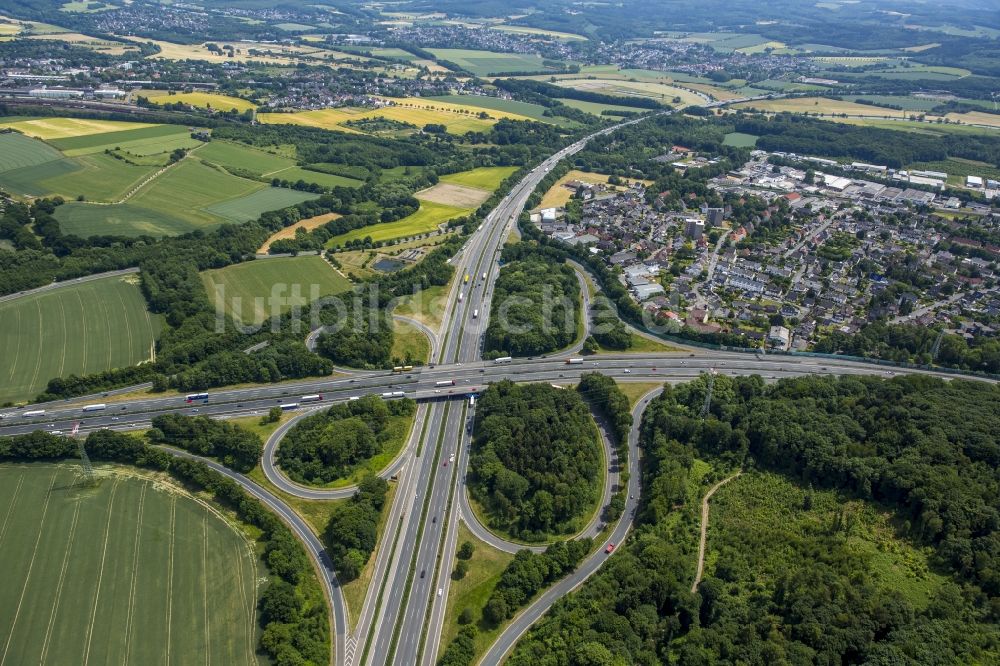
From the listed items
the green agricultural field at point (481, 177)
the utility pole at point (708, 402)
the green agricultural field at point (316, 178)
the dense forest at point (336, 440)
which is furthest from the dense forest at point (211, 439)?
the green agricultural field at point (481, 177)

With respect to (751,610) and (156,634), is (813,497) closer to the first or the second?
(751,610)

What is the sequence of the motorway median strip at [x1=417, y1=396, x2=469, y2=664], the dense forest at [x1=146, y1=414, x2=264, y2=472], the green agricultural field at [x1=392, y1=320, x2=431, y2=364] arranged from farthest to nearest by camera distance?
1. the green agricultural field at [x1=392, y1=320, x2=431, y2=364]
2. the dense forest at [x1=146, y1=414, x2=264, y2=472]
3. the motorway median strip at [x1=417, y1=396, x2=469, y2=664]

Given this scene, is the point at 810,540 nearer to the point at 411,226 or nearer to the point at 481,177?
the point at 411,226

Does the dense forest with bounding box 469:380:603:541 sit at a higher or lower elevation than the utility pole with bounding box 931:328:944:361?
lower

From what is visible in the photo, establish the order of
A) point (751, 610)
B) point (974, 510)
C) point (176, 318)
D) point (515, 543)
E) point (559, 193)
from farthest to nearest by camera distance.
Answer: point (559, 193) < point (176, 318) < point (515, 543) < point (974, 510) < point (751, 610)

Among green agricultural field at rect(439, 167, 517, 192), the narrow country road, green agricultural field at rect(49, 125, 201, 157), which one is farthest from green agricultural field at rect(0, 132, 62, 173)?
the narrow country road

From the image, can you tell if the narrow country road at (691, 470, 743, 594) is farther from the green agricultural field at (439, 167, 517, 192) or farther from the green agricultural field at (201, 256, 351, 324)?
the green agricultural field at (439, 167, 517, 192)

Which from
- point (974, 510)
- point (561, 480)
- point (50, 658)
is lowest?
point (50, 658)

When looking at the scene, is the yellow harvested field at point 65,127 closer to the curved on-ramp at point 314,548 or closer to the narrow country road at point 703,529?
the curved on-ramp at point 314,548

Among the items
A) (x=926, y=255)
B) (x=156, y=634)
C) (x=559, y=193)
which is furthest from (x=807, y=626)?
(x=559, y=193)
